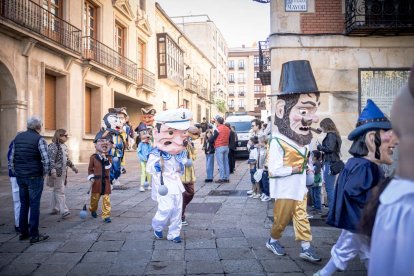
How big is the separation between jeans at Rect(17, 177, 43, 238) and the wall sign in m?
5.24

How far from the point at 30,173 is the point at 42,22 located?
10.4 meters

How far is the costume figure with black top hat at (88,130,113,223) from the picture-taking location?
605 cm

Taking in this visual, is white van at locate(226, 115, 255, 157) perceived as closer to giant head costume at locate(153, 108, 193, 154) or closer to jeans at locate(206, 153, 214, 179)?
jeans at locate(206, 153, 214, 179)

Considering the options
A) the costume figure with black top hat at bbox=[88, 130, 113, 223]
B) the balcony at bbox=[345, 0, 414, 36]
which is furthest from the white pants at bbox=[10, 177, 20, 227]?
the balcony at bbox=[345, 0, 414, 36]

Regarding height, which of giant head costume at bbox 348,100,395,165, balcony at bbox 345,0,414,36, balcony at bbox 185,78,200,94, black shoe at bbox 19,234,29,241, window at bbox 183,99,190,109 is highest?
balcony at bbox 185,78,200,94

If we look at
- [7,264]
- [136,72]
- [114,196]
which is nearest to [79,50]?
[136,72]

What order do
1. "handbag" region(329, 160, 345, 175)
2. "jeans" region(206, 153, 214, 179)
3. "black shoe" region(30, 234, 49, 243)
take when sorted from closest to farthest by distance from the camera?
"black shoe" region(30, 234, 49, 243)
"handbag" region(329, 160, 345, 175)
"jeans" region(206, 153, 214, 179)

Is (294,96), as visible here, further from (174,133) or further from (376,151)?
(174,133)

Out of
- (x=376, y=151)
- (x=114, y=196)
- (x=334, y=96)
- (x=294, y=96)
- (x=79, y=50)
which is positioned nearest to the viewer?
(x=376, y=151)

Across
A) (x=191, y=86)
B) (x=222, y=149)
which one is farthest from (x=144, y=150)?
(x=191, y=86)

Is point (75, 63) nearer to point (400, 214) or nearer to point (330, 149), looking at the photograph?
point (330, 149)

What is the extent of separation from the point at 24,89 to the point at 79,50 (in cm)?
387

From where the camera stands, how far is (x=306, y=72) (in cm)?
451

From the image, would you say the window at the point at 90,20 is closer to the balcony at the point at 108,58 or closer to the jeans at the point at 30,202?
the balcony at the point at 108,58
